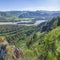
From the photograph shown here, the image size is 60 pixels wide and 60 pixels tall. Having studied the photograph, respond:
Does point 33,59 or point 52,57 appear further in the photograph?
point 33,59

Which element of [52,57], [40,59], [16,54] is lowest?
[16,54]

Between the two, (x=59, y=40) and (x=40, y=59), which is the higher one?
(x=59, y=40)

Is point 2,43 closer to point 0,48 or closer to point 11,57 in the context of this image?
point 0,48

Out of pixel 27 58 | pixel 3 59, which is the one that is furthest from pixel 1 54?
pixel 27 58

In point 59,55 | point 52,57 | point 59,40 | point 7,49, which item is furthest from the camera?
point 7,49

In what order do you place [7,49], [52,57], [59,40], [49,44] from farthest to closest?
[7,49] → [49,44] → [59,40] → [52,57]

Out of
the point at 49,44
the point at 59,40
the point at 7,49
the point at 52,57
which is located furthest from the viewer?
the point at 7,49

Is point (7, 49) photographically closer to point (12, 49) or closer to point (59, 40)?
point (12, 49)

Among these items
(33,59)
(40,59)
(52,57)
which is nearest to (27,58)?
(33,59)

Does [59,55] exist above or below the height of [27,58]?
above
